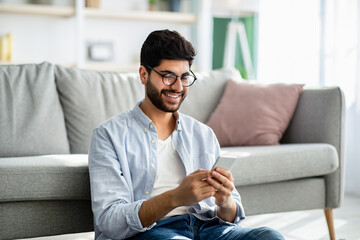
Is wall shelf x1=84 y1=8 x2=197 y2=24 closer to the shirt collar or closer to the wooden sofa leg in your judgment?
the wooden sofa leg

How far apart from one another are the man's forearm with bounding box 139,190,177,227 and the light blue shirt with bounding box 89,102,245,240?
17 millimetres

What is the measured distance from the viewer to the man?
149cm

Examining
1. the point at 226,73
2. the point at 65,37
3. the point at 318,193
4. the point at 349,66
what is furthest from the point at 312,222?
the point at 65,37

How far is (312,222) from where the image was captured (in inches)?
127

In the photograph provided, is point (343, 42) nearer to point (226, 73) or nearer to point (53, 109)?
point (226, 73)

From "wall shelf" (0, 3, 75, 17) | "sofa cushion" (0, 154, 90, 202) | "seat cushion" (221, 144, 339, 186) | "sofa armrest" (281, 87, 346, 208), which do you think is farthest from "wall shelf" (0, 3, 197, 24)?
"sofa cushion" (0, 154, 90, 202)

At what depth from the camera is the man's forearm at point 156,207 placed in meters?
1.47

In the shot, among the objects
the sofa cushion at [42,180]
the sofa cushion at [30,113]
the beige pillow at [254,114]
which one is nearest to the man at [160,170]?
the sofa cushion at [42,180]

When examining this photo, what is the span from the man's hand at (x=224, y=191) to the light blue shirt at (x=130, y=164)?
0.04 metres

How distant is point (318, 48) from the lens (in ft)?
14.6

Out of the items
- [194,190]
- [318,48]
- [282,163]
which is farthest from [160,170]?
[318,48]

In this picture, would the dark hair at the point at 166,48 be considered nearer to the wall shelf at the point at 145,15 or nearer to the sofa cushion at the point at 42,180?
the sofa cushion at the point at 42,180

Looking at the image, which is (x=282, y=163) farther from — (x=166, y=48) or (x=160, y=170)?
(x=166, y=48)

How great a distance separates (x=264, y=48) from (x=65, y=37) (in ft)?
6.15
